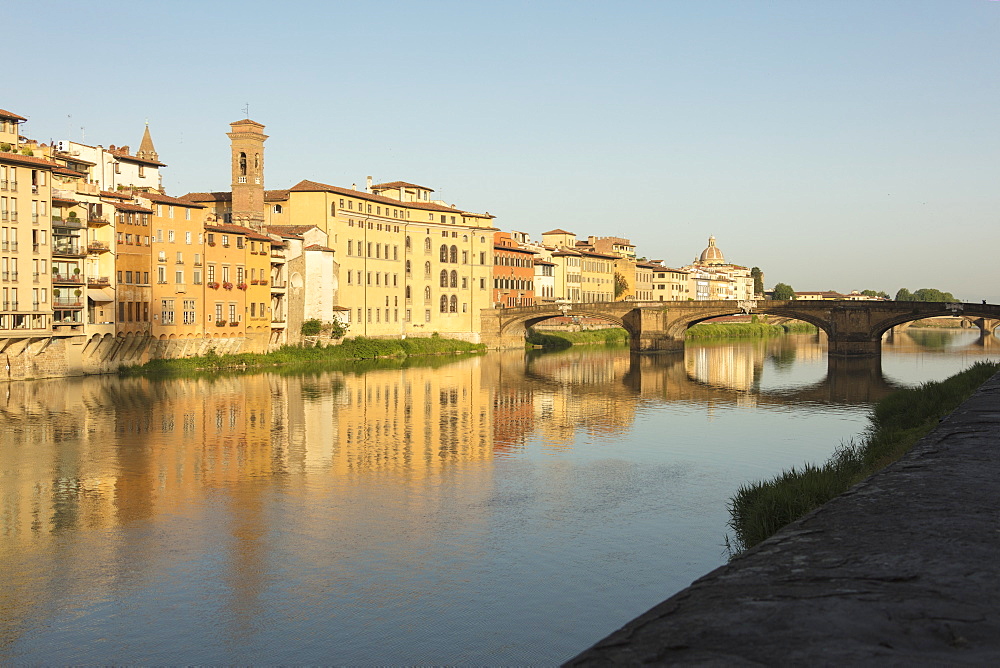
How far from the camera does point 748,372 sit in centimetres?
6378

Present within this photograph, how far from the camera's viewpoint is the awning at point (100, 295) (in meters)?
47.9

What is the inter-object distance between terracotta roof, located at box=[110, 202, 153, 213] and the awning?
4344 mm

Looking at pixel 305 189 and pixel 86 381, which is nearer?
pixel 86 381

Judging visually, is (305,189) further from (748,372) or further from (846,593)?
(846,593)

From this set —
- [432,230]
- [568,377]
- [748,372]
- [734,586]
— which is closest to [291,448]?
[734,586]

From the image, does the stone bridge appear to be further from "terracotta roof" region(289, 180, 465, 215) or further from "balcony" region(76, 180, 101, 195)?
"balcony" region(76, 180, 101, 195)

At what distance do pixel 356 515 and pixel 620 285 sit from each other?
10857 cm

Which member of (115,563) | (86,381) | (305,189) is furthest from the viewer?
(305,189)

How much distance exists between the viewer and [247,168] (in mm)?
67625

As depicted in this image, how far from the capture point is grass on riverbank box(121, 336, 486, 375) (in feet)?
169

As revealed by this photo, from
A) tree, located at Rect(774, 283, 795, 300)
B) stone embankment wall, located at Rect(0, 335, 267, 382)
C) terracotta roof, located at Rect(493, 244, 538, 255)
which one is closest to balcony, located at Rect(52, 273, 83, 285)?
stone embankment wall, located at Rect(0, 335, 267, 382)

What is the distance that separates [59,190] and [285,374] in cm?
1475

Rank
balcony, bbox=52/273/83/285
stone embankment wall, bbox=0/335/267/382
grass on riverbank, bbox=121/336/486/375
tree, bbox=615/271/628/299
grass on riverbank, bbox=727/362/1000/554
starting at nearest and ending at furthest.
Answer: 1. grass on riverbank, bbox=727/362/1000/554
2. stone embankment wall, bbox=0/335/267/382
3. balcony, bbox=52/273/83/285
4. grass on riverbank, bbox=121/336/486/375
5. tree, bbox=615/271/628/299

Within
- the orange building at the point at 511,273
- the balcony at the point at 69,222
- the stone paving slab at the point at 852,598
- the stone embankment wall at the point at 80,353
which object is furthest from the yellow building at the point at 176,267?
the stone paving slab at the point at 852,598
